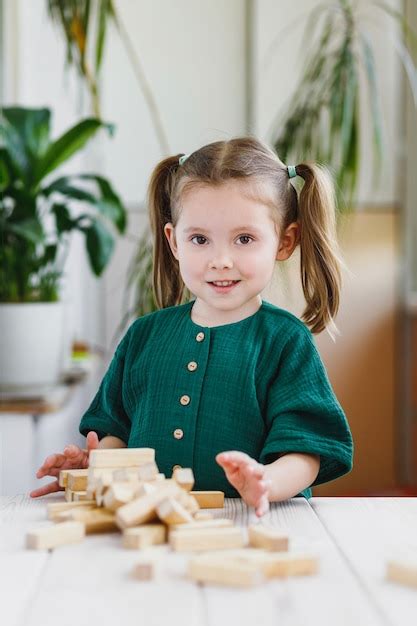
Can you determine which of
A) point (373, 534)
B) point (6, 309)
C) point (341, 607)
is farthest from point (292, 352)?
point (6, 309)

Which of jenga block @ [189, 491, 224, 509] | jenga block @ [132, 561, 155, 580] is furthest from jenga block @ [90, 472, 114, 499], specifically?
jenga block @ [132, 561, 155, 580]

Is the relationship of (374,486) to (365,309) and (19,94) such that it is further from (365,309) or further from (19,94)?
(19,94)

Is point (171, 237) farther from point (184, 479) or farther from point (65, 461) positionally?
point (184, 479)

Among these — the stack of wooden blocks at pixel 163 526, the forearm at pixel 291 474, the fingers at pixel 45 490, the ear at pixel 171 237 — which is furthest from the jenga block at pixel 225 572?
the ear at pixel 171 237

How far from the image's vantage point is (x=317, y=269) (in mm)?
1354

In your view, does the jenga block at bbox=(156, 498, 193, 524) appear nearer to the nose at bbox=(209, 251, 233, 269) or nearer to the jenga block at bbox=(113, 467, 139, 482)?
the jenga block at bbox=(113, 467, 139, 482)

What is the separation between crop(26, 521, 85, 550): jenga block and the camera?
0.87 meters

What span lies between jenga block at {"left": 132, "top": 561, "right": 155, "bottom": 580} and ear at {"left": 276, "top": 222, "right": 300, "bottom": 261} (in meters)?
0.65

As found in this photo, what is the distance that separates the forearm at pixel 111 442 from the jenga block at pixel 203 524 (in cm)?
42

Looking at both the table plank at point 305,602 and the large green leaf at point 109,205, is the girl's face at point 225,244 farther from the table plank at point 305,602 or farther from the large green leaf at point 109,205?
the large green leaf at point 109,205

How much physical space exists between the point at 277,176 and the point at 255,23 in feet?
10.6

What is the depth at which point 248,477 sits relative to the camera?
1.01 meters

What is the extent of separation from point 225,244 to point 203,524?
1.37 ft

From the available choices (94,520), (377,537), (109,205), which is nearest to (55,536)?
(94,520)
